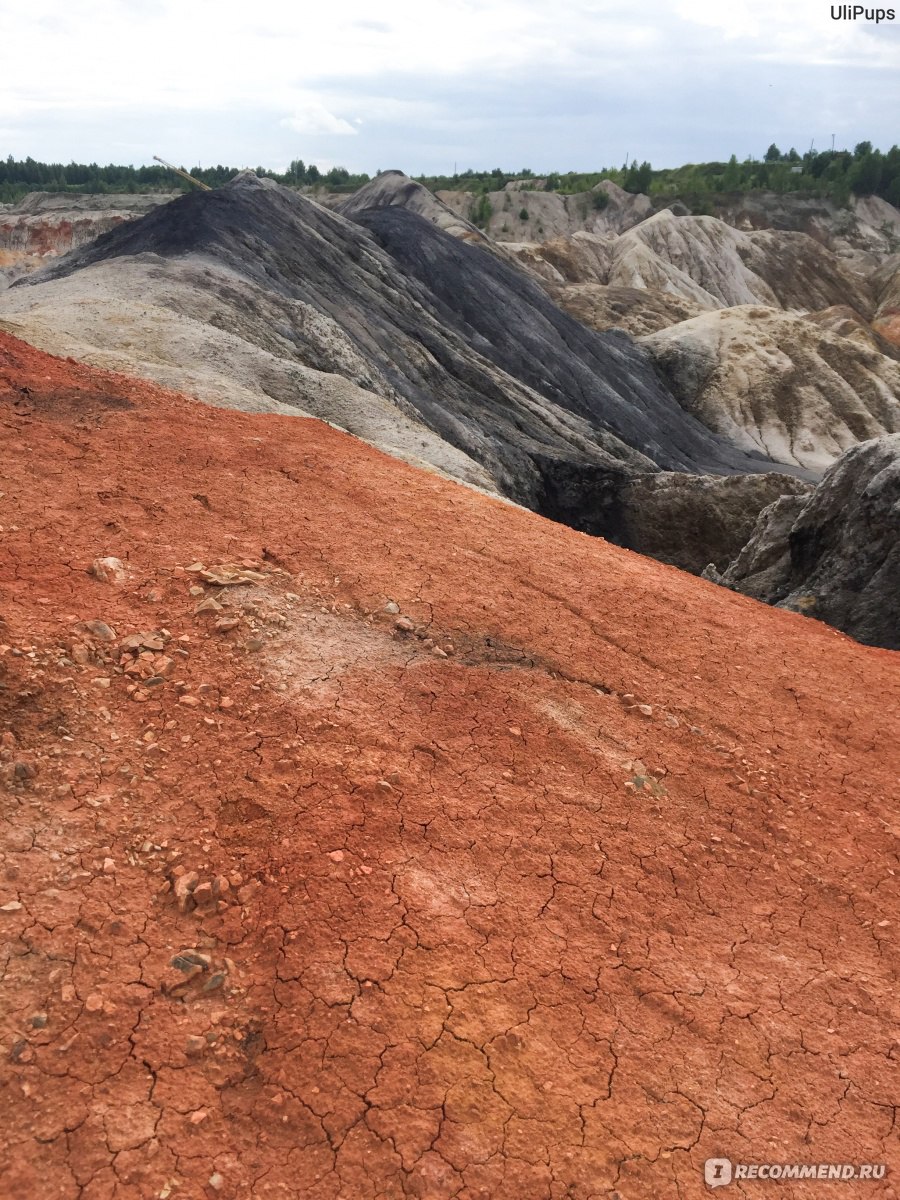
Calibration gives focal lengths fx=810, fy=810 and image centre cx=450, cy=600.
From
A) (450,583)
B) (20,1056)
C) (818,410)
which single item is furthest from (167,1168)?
(818,410)

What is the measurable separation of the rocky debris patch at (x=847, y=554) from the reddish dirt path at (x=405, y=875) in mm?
4173

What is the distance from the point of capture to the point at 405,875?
4.70 m

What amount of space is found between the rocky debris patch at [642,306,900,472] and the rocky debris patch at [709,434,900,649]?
2046 centimetres

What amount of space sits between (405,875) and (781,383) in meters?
35.8

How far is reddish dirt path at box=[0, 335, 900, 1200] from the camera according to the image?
11.9ft

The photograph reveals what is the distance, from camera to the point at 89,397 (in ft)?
32.1

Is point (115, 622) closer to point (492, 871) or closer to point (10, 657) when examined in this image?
point (10, 657)

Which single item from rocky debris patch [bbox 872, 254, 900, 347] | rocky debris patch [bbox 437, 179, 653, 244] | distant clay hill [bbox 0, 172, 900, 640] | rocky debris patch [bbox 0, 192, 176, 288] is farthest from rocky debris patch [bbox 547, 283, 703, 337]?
rocky debris patch [bbox 0, 192, 176, 288]

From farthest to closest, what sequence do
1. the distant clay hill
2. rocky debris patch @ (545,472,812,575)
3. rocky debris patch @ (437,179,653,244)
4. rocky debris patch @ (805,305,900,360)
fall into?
rocky debris patch @ (437,179,653,244)
rocky debris patch @ (805,305,900,360)
rocky debris patch @ (545,472,812,575)
the distant clay hill

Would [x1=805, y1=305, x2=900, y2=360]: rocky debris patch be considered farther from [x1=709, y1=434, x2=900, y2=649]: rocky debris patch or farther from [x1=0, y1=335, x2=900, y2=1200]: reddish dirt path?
[x1=0, y1=335, x2=900, y2=1200]: reddish dirt path

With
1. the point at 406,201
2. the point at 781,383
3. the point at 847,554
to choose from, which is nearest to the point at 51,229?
the point at 406,201

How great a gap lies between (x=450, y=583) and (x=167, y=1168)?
519 centimetres

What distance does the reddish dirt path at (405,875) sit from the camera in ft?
11.9

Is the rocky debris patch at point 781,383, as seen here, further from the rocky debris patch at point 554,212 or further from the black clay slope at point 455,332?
the rocky debris patch at point 554,212
